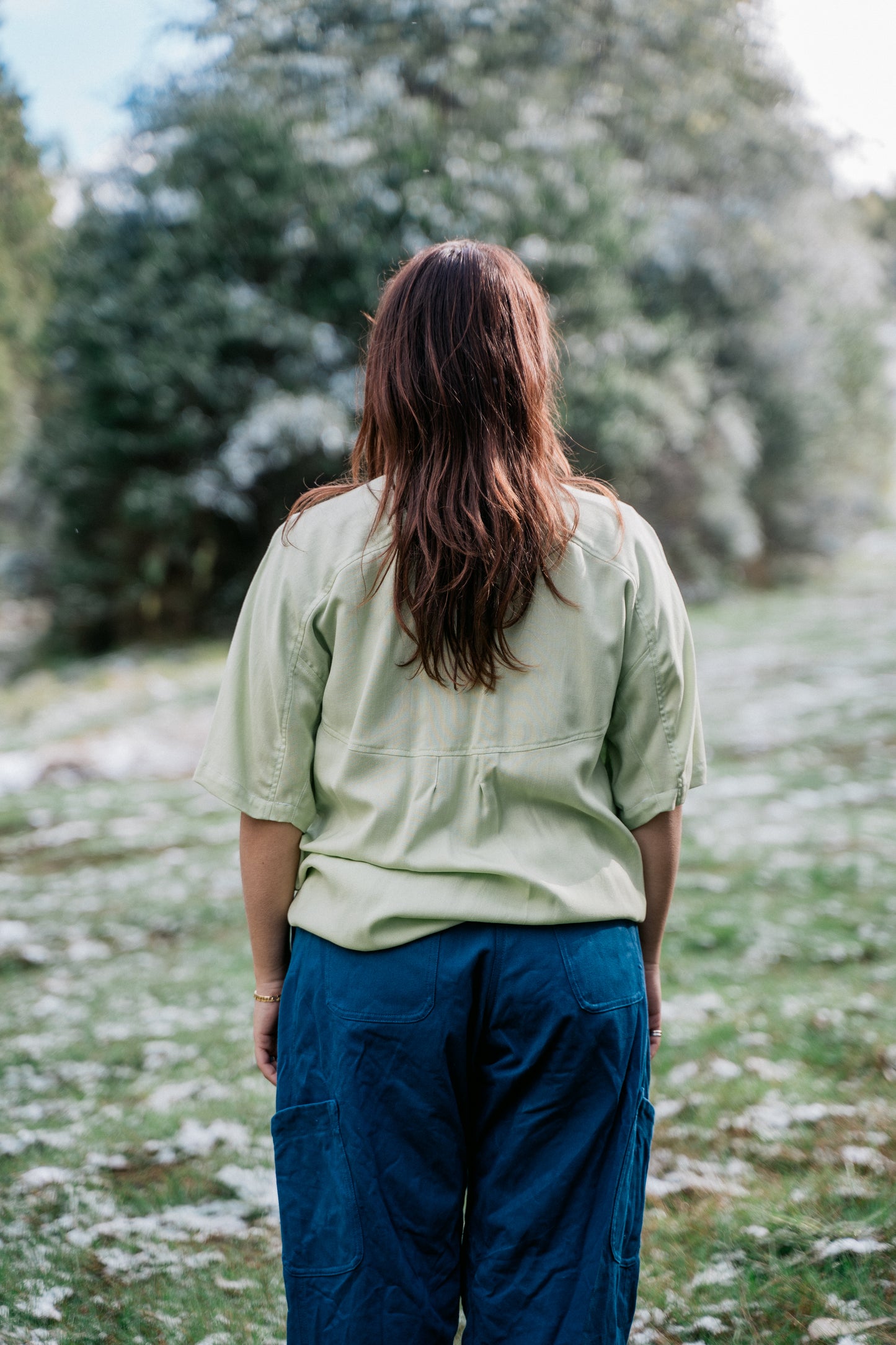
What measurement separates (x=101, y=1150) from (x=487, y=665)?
266cm

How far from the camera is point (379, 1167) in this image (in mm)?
1626

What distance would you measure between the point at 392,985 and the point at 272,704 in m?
0.46

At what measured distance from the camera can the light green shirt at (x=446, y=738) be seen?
1.61 m

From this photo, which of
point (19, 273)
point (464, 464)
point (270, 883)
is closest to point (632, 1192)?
point (270, 883)

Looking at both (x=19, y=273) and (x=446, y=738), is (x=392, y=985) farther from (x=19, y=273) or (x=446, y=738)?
(x=19, y=273)

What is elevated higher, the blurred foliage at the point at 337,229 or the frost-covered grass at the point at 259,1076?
the blurred foliage at the point at 337,229

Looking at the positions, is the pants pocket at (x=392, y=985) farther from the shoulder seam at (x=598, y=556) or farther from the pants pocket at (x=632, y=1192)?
the shoulder seam at (x=598, y=556)

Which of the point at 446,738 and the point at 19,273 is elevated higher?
the point at 19,273

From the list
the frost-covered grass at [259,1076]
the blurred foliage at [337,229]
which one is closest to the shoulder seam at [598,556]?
the frost-covered grass at [259,1076]

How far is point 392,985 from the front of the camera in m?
1.61

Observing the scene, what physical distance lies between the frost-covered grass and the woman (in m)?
1.10

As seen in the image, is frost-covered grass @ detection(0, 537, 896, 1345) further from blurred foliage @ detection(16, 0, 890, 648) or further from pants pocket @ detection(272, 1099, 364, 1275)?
blurred foliage @ detection(16, 0, 890, 648)

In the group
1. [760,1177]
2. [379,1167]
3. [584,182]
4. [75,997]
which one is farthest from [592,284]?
[379,1167]

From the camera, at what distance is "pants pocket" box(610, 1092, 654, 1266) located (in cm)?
164
